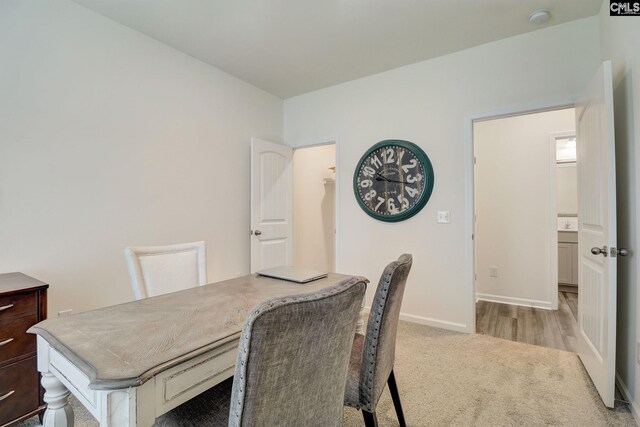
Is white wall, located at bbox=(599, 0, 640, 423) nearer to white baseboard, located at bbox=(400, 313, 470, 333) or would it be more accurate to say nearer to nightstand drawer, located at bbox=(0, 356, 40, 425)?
white baseboard, located at bbox=(400, 313, 470, 333)

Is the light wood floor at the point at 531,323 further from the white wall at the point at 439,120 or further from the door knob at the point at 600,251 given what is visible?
the door knob at the point at 600,251

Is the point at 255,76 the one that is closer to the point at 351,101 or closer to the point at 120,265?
the point at 351,101

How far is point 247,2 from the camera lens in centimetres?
217

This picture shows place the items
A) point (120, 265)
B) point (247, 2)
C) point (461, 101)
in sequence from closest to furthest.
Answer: point (247, 2) < point (120, 265) < point (461, 101)

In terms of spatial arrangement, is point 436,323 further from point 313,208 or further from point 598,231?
point 313,208

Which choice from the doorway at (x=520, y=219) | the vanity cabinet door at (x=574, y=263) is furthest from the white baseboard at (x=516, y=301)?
the vanity cabinet door at (x=574, y=263)

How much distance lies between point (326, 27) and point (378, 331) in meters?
2.34

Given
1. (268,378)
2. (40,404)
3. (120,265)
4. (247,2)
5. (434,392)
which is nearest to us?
(268,378)

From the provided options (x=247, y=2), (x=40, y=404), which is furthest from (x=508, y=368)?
(x=247, y=2)

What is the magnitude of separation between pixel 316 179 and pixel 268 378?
4117mm

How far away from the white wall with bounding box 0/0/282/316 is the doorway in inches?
118

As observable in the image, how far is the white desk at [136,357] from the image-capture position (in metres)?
0.76

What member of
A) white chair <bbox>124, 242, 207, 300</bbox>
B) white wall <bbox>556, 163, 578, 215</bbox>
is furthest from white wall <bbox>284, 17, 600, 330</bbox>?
white wall <bbox>556, 163, 578, 215</bbox>

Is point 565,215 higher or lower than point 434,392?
higher
